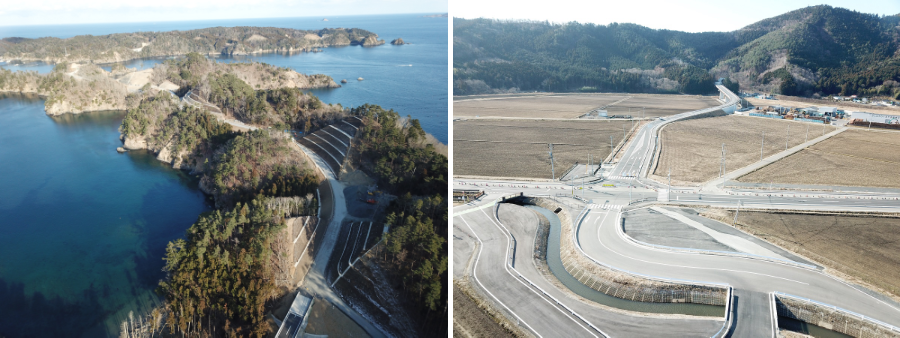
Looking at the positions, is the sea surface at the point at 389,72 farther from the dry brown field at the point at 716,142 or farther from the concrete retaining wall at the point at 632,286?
the concrete retaining wall at the point at 632,286

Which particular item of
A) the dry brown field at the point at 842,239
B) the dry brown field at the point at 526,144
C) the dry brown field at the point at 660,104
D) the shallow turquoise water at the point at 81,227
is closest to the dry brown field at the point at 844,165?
the dry brown field at the point at 842,239

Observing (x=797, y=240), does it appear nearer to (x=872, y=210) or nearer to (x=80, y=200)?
(x=872, y=210)

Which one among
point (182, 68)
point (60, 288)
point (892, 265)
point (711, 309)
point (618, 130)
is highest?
point (182, 68)

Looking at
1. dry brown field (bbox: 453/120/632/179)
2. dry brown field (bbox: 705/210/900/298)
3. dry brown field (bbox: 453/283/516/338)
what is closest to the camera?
dry brown field (bbox: 453/283/516/338)

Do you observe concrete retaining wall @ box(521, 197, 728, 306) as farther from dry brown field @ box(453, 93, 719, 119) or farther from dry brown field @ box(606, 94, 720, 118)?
dry brown field @ box(606, 94, 720, 118)

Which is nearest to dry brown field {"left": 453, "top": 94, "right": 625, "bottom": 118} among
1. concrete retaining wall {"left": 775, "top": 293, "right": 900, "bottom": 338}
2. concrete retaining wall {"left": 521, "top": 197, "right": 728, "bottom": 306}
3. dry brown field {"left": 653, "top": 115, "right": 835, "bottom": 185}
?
dry brown field {"left": 653, "top": 115, "right": 835, "bottom": 185}

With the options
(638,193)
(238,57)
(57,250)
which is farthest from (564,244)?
(238,57)

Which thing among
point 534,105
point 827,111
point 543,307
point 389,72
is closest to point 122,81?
point 389,72

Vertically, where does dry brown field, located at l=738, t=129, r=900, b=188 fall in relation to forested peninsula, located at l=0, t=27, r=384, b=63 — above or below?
below
